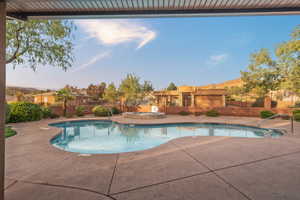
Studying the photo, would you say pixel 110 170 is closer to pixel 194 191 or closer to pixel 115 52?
pixel 194 191

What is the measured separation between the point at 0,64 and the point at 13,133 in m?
6.96

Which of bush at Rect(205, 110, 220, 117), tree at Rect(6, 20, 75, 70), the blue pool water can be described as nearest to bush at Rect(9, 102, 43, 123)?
the blue pool water

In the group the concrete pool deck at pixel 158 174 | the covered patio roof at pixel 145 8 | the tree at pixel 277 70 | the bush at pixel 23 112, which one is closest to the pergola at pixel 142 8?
the covered patio roof at pixel 145 8

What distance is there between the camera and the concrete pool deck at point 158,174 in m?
2.35

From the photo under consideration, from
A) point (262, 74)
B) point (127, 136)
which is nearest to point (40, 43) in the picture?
point (127, 136)

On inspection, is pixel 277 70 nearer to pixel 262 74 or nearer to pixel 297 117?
pixel 262 74

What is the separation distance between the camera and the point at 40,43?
9125mm

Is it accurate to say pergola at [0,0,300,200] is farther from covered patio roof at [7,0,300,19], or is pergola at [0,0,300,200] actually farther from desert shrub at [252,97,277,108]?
desert shrub at [252,97,277,108]

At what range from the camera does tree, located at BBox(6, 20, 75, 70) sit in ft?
27.9

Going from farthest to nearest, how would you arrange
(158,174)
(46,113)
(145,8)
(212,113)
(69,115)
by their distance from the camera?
1. (212,113)
2. (69,115)
3. (46,113)
4. (158,174)
5. (145,8)

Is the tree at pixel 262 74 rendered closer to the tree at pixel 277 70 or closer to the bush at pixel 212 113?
the tree at pixel 277 70

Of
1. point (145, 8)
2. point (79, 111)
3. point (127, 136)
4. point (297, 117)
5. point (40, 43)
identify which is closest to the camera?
point (145, 8)

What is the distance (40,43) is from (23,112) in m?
4.58

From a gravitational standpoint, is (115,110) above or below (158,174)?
above
